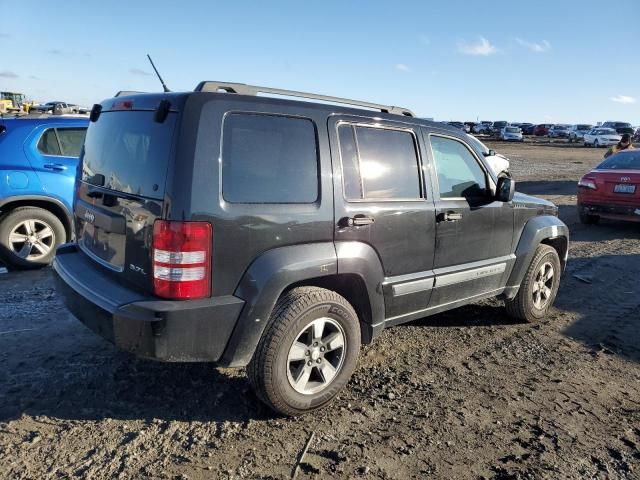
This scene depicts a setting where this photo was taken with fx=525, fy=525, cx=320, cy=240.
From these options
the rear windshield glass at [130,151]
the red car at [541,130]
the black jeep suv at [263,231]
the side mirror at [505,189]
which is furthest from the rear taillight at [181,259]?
the red car at [541,130]

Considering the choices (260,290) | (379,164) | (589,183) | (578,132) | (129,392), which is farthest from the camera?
(578,132)

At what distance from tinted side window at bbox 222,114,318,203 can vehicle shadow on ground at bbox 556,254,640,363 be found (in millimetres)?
3058

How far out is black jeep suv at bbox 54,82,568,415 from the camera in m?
2.78

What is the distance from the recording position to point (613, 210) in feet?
30.9

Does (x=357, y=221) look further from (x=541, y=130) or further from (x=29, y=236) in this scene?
(x=541, y=130)

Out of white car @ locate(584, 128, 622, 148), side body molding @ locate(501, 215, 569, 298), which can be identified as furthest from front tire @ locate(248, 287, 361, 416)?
white car @ locate(584, 128, 622, 148)

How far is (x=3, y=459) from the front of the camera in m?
2.77

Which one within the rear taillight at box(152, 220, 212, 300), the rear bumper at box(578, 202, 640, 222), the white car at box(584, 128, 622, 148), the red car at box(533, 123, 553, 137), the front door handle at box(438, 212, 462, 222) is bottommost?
the rear bumper at box(578, 202, 640, 222)

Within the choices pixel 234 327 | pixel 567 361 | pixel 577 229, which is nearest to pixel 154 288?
pixel 234 327

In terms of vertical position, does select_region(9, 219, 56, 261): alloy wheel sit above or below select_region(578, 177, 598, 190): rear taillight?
below

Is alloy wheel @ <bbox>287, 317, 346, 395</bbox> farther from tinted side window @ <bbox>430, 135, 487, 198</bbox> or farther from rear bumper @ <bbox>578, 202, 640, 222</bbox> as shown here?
rear bumper @ <bbox>578, 202, 640, 222</bbox>

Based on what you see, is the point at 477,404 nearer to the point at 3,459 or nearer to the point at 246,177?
the point at 246,177

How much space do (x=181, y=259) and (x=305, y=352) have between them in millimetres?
1004

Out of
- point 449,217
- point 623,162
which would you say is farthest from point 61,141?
point 623,162
